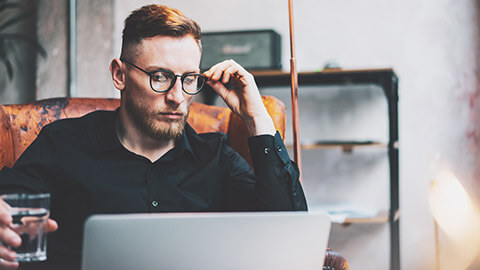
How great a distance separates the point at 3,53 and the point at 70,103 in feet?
5.79

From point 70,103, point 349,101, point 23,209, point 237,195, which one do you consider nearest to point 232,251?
point 23,209

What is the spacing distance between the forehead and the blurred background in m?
1.71

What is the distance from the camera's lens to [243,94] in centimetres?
159

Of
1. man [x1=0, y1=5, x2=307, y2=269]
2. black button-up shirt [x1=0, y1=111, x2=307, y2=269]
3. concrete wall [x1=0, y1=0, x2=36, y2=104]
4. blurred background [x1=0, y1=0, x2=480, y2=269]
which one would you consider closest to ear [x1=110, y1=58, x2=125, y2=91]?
man [x1=0, y1=5, x2=307, y2=269]

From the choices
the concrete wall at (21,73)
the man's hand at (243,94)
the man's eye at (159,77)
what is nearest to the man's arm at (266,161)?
the man's hand at (243,94)

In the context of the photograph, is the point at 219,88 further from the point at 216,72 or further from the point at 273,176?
the point at 273,176

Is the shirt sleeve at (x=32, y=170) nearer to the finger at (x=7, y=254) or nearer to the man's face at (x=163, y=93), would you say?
the man's face at (x=163, y=93)

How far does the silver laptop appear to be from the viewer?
843mm

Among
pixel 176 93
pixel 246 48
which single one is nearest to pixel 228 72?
pixel 176 93

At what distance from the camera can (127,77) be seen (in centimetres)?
162

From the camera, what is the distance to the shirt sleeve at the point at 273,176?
1.50m

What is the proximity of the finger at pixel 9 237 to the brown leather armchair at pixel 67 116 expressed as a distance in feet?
2.67

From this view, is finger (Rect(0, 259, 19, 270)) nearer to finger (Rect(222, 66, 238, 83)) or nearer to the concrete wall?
finger (Rect(222, 66, 238, 83))

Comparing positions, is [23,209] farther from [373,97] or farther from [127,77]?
[373,97]
